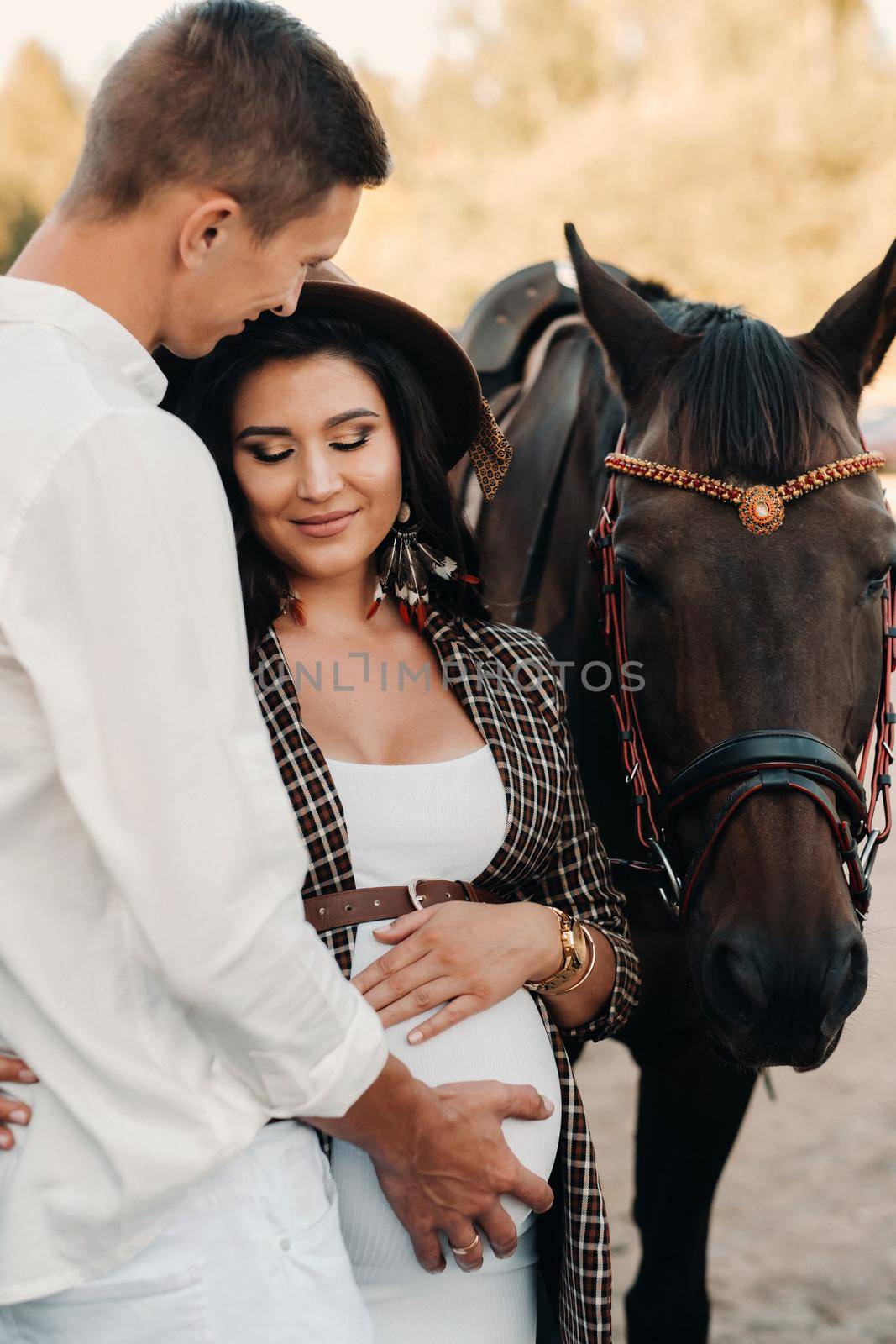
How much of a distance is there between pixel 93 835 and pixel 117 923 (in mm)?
123

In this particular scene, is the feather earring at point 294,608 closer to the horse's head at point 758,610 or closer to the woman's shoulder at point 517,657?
the woman's shoulder at point 517,657

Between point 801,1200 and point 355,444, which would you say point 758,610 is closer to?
point 355,444

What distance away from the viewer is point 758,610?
1779 mm

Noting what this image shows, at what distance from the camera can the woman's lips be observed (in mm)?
1703

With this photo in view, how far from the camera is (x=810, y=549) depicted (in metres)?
1.81

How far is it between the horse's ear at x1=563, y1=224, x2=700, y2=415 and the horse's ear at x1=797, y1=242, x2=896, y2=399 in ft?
0.72

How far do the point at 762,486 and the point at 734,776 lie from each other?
0.45 metres

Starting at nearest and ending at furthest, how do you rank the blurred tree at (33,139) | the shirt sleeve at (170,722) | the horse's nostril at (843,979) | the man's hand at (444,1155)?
the shirt sleeve at (170,722) < the man's hand at (444,1155) < the horse's nostril at (843,979) < the blurred tree at (33,139)

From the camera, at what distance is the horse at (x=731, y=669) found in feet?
5.49

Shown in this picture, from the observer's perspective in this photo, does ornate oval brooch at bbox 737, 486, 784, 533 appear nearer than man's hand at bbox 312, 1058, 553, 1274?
No

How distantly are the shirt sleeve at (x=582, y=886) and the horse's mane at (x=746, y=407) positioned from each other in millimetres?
476

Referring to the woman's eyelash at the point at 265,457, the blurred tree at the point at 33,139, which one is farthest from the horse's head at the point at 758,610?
the blurred tree at the point at 33,139

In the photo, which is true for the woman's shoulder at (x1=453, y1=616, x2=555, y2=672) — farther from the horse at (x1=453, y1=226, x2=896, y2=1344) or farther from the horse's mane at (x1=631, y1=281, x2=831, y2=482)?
the horse's mane at (x1=631, y1=281, x2=831, y2=482)

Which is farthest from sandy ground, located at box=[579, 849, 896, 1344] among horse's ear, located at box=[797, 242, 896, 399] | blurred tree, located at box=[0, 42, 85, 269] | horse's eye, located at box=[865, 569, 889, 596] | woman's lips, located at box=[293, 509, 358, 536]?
blurred tree, located at box=[0, 42, 85, 269]
